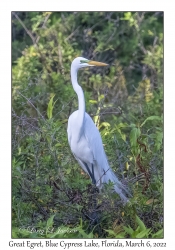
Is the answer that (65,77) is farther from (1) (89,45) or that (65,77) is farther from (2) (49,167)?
(2) (49,167)

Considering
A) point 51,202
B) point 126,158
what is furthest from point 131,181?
point 51,202

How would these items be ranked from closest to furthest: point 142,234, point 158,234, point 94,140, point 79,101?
1. point 142,234
2. point 158,234
3. point 79,101
4. point 94,140

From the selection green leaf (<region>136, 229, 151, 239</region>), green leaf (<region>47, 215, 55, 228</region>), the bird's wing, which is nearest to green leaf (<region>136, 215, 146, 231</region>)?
green leaf (<region>136, 229, 151, 239</region>)

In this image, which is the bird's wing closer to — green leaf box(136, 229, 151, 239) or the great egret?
the great egret

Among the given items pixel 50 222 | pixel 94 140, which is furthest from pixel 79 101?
pixel 50 222

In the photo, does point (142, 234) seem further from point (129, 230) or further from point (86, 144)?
point (86, 144)

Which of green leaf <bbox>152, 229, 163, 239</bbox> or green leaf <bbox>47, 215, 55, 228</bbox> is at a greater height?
green leaf <bbox>47, 215, 55, 228</bbox>

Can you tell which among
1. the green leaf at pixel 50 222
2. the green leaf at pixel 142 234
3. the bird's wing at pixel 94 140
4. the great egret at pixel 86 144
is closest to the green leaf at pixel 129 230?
the green leaf at pixel 142 234

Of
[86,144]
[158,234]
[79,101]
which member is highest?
[79,101]

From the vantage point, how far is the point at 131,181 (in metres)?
3.20

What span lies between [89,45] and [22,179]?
3.19 metres

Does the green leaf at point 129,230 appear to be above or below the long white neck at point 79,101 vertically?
below

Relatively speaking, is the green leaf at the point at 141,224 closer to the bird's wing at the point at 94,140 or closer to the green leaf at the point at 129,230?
the green leaf at the point at 129,230
